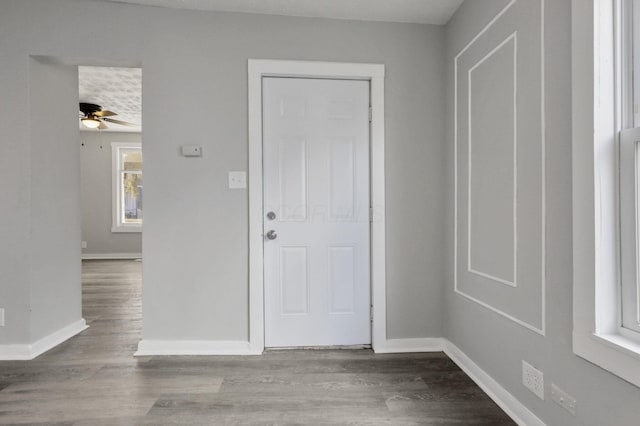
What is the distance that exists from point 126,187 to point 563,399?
7513 millimetres

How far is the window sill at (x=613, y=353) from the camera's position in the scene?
1.08 m

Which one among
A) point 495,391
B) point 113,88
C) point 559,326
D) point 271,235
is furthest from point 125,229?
point 559,326

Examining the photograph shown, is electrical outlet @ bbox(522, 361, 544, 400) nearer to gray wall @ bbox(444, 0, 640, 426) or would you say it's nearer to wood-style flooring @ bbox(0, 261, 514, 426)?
gray wall @ bbox(444, 0, 640, 426)

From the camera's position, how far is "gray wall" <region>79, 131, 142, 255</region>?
6.53 metres

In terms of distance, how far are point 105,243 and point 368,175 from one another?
20.8 ft

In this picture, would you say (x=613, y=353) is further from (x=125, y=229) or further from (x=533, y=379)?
(x=125, y=229)

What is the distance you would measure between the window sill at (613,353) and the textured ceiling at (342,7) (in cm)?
214

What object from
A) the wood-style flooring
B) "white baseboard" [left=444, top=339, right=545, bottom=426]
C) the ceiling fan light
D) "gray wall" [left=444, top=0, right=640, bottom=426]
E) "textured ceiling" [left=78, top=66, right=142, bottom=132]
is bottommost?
the wood-style flooring

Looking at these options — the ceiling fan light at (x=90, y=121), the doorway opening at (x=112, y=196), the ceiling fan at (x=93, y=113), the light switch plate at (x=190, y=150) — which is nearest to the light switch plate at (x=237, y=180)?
the light switch plate at (x=190, y=150)

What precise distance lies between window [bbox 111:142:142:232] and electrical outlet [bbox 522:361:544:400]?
22.6ft

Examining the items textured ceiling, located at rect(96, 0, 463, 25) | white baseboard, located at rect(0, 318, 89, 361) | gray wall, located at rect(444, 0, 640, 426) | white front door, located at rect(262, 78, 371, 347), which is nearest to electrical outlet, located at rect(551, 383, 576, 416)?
gray wall, located at rect(444, 0, 640, 426)

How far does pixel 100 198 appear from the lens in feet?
21.6

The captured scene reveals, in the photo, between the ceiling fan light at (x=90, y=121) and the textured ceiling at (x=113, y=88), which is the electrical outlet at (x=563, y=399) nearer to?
the textured ceiling at (x=113, y=88)

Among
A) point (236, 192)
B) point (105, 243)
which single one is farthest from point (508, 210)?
point (105, 243)
